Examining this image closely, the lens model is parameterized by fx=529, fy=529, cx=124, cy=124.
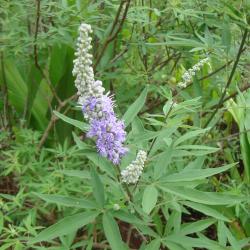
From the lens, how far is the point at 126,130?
3115 millimetres

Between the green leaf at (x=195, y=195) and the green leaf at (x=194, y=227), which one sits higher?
the green leaf at (x=195, y=195)

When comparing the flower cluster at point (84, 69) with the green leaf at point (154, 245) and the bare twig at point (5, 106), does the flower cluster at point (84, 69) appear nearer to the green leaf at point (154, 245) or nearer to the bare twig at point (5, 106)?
the green leaf at point (154, 245)

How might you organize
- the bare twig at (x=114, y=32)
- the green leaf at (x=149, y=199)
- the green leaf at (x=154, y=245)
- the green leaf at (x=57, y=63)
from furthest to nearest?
the green leaf at (x=57, y=63)
the bare twig at (x=114, y=32)
the green leaf at (x=154, y=245)
the green leaf at (x=149, y=199)

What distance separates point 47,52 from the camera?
162 inches

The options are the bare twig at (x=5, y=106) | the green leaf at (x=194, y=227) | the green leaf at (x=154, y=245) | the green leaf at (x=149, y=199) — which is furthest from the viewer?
the bare twig at (x=5, y=106)

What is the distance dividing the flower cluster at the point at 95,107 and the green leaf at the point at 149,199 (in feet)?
0.53

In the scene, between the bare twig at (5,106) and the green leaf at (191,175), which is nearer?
the green leaf at (191,175)

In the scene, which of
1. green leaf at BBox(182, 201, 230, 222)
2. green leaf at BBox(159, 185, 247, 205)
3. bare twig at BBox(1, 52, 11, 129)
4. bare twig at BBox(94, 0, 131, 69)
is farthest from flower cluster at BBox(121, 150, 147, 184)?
bare twig at BBox(1, 52, 11, 129)

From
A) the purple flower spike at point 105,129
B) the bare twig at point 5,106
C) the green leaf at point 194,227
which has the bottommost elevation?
the bare twig at point 5,106

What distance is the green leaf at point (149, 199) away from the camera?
176 centimetres

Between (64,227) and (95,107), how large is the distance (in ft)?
1.51

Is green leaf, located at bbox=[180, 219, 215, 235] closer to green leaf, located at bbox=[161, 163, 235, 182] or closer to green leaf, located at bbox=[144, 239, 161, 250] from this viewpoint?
green leaf, located at bbox=[144, 239, 161, 250]

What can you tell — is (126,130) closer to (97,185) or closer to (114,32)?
(114,32)

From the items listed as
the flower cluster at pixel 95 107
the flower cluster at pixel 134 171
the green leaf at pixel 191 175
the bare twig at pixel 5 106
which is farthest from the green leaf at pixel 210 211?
the bare twig at pixel 5 106
